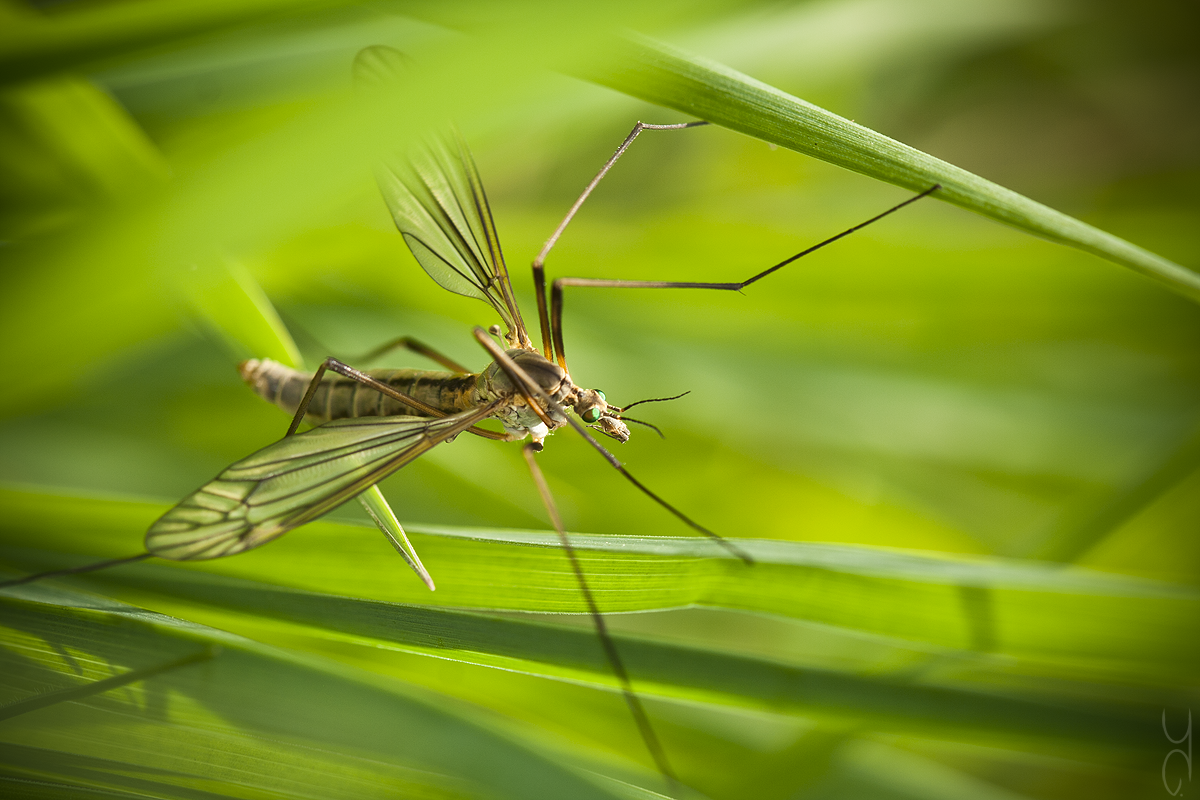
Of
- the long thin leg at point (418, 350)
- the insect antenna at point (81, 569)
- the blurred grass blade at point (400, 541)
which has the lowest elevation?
the blurred grass blade at point (400, 541)

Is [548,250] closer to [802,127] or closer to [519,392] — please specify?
[519,392]

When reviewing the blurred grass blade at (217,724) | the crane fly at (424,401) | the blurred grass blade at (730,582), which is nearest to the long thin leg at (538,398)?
the crane fly at (424,401)

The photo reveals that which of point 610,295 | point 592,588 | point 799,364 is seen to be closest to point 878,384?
point 799,364

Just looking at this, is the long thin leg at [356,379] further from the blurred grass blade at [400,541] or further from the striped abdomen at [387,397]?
the blurred grass blade at [400,541]

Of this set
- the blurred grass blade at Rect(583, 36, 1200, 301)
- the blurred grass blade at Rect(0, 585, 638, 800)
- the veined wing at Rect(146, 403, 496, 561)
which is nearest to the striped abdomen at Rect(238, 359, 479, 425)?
the veined wing at Rect(146, 403, 496, 561)

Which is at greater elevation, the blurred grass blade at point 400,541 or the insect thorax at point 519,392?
the insect thorax at point 519,392

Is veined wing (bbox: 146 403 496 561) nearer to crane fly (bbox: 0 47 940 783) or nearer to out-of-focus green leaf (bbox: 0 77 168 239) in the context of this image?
crane fly (bbox: 0 47 940 783)
